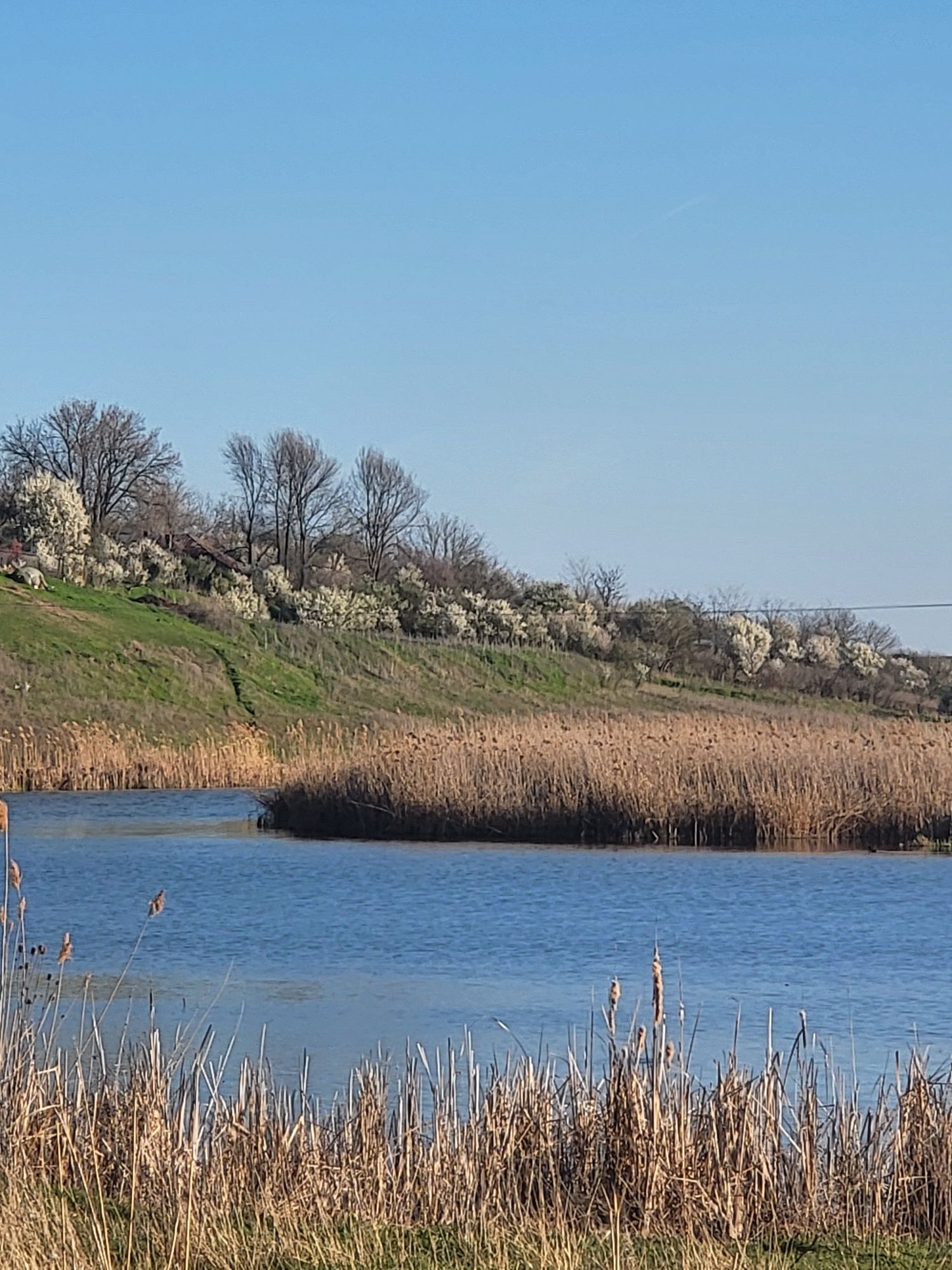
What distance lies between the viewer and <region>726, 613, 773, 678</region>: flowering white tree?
2721 inches

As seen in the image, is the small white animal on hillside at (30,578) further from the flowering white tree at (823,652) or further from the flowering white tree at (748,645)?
the flowering white tree at (823,652)

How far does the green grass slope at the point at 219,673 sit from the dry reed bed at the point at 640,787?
50.6ft

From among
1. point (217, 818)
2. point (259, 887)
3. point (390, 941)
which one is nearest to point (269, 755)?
point (217, 818)

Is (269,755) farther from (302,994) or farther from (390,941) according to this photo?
(302,994)

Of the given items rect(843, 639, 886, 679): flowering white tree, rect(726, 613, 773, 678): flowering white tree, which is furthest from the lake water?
rect(843, 639, 886, 679): flowering white tree

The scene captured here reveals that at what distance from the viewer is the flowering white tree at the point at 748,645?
69125 millimetres

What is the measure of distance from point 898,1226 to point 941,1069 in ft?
8.61

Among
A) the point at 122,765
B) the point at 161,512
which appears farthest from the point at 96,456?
the point at 122,765

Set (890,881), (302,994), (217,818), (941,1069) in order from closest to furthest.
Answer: (941,1069), (302,994), (890,881), (217,818)

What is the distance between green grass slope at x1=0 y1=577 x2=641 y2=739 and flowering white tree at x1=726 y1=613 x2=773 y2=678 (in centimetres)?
979

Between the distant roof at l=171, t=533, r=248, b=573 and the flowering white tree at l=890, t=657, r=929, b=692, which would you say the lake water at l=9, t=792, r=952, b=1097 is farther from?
the flowering white tree at l=890, t=657, r=929, b=692

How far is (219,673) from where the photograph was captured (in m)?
47.5

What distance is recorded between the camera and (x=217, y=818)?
27953 millimetres

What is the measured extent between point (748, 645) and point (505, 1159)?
209ft
